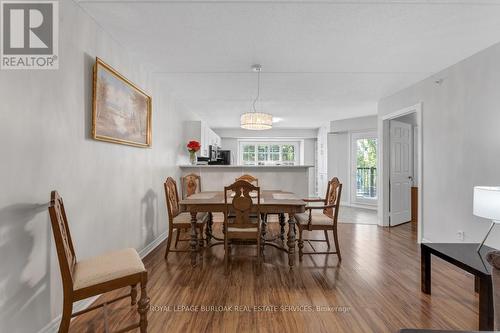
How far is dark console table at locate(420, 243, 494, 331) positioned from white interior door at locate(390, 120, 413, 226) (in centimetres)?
280

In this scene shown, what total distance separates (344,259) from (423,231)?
157 centimetres

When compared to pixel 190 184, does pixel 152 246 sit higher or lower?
lower

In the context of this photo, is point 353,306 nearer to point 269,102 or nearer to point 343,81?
point 343,81

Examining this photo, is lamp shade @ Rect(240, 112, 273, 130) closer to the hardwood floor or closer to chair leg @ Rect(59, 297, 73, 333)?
the hardwood floor

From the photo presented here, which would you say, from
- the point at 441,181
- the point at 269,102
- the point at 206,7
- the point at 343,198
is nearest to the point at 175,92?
the point at 269,102

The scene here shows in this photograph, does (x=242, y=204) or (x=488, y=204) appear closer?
(x=488, y=204)

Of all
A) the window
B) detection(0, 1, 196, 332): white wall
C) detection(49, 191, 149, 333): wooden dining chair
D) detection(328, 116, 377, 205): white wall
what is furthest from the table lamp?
the window

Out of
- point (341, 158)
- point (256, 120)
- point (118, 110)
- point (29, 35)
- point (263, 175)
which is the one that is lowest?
point (263, 175)

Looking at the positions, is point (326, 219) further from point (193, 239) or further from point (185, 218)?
point (185, 218)

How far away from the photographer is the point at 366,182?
7121 mm

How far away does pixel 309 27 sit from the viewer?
89.9 inches

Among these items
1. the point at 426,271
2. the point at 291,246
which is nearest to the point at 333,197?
the point at 291,246

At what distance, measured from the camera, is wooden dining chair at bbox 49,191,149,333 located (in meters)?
1.42

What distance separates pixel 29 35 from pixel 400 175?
18.8 feet
